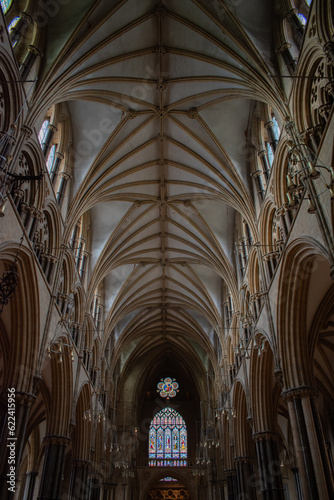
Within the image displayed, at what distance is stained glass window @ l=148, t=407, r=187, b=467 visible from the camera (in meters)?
31.5

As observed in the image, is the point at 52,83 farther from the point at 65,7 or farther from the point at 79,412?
the point at 79,412

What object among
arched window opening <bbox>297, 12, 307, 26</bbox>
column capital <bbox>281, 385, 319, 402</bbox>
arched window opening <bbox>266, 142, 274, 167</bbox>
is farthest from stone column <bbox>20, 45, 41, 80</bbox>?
column capital <bbox>281, 385, 319, 402</bbox>

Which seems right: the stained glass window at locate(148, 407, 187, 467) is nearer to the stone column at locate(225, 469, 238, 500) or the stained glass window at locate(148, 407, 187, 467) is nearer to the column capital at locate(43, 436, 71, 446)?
the stone column at locate(225, 469, 238, 500)

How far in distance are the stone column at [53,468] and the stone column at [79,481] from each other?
395 cm

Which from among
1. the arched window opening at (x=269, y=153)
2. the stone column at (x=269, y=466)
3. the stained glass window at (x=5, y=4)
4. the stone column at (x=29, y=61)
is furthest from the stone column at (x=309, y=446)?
A: the stained glass window at (x=5, y=4)

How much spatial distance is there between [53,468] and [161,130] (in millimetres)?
13645

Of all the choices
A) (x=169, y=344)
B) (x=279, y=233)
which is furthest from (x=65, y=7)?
(x=169, y=344)

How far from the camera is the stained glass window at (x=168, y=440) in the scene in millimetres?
31469

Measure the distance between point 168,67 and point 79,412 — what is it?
15.5m

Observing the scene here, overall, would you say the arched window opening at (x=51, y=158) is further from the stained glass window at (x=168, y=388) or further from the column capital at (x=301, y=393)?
the stained glass window at (x=168, y=388)

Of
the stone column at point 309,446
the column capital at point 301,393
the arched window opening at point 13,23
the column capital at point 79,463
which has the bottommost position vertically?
the stone column at point 309,446

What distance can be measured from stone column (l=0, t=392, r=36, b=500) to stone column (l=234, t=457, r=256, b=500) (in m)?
11.5

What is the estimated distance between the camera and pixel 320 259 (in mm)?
11625

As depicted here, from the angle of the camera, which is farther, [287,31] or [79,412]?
[79,412]
